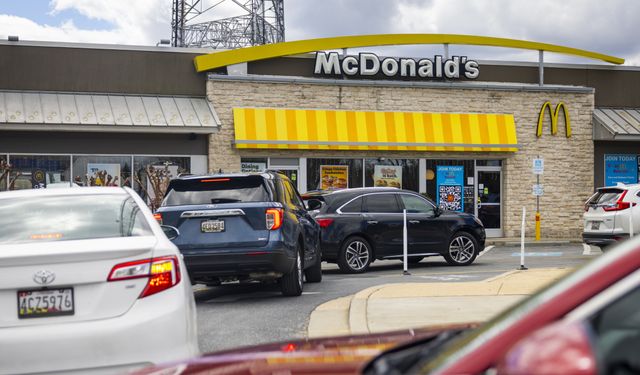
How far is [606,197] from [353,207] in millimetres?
6221

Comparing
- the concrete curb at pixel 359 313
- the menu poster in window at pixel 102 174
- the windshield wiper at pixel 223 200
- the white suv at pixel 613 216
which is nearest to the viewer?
the concrete curb at pixel 359 313

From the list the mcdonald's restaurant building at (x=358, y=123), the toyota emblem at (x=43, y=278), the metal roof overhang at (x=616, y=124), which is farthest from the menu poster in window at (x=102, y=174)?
the toyota emblem at (x=43, y=278)

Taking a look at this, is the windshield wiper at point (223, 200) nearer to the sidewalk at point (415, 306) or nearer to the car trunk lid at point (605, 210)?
the sidewalk at point (415, 306)

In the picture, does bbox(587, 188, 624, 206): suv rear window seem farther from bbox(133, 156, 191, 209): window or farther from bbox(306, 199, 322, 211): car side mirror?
bbox(133, 156, 191, 209): window

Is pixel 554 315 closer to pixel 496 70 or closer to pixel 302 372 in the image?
pixel 302 372

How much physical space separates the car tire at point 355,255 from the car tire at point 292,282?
471cm

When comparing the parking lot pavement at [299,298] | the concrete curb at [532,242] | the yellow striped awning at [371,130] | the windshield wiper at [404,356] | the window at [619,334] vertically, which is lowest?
the concrete curb at [532,242]

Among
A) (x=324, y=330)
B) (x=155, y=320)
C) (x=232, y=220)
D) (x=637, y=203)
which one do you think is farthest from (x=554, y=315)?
(x=637, y=203)

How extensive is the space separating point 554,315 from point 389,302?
8623mm

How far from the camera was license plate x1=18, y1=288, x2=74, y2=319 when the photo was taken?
17.7ft

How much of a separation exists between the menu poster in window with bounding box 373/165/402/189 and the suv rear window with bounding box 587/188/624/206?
29.2 feet

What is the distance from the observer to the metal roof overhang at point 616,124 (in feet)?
97.3

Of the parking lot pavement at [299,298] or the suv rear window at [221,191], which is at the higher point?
the suv rear window at [221,191]

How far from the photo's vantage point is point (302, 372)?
2.81 meters
